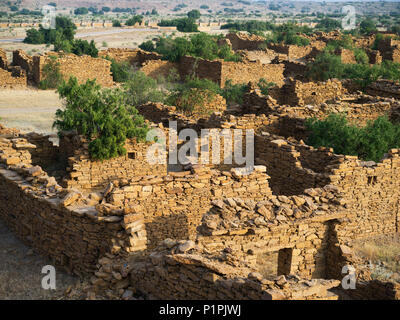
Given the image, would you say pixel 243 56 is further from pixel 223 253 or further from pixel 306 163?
pixel 223 253

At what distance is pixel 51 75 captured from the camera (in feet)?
85.9

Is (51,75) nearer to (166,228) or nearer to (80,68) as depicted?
(80,68)

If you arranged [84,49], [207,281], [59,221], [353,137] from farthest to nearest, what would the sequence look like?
[84,49]
[353,137]
[59,221]
[207,281]

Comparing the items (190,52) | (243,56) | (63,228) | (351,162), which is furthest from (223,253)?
(243,56)

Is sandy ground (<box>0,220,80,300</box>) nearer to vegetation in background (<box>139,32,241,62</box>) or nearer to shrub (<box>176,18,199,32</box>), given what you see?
vegetation in background (<box>139,32,241,62</box>)

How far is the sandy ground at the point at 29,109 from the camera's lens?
1970 centimetres

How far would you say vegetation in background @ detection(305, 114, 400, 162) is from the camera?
1362cm

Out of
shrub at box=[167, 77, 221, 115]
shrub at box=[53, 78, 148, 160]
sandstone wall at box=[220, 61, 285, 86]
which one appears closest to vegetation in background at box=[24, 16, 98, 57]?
sandstone wall at box=[220, 61, 285, 86]

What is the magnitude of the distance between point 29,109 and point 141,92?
4487 mm

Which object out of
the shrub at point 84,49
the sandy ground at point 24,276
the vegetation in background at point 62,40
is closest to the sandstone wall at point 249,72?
the vegetation in background at point 62,40

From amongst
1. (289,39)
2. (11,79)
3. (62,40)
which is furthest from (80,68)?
(289,39)

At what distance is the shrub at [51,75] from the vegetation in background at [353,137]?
49.1 feet

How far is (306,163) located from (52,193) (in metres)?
5.61

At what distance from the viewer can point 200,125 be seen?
15.2m
